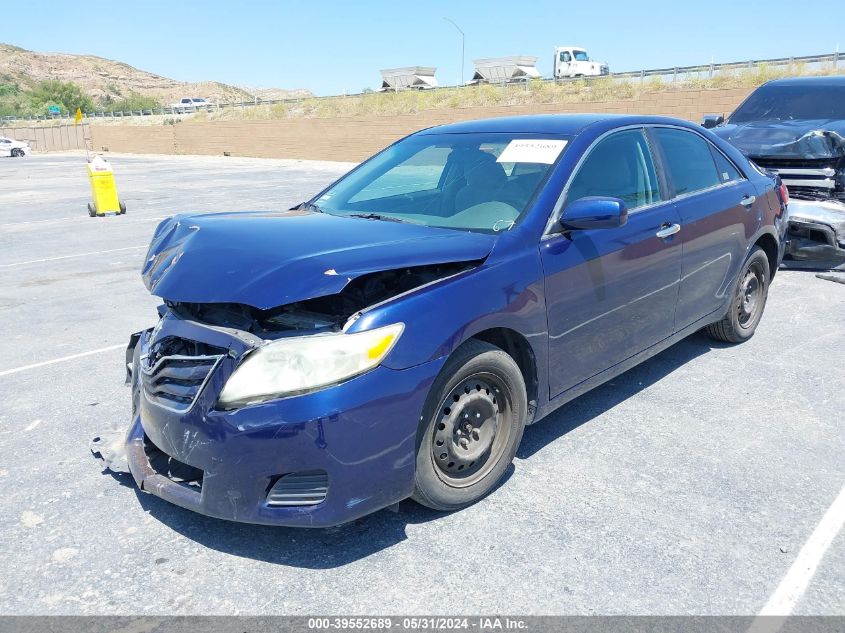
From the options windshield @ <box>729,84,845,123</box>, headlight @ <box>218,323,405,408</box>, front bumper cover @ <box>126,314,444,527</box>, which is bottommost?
front bumper cover @ <box>126,314,444,527</box>

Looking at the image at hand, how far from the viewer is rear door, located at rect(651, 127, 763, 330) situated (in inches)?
176

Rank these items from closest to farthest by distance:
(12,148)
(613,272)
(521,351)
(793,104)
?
(521,351)
(613,272)
(793,104)
(12,148)

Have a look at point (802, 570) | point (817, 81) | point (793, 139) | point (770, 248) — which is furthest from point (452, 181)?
point (817, 81)

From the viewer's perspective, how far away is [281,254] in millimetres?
2947

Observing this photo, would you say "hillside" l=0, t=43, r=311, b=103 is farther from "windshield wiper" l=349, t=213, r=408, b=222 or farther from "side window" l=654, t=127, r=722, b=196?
"windshield wiper" l=349, t=213, r=408, b=222

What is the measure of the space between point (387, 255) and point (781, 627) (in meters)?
1.95

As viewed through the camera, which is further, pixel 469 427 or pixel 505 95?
pixel 505 95

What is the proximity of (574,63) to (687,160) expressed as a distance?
128ft

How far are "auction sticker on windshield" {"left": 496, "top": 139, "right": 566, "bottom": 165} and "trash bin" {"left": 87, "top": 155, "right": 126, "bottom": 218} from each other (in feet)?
41.1

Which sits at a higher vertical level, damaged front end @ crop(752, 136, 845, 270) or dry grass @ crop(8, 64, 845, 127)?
dry grass @ crop(8, 64, 845, 127)

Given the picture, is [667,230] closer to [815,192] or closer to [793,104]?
[815,192]

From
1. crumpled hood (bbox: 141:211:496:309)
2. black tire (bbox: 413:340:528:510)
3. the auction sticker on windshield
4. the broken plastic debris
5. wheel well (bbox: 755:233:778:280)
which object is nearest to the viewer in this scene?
crumpled hood (bbox: 141:211:496:309)

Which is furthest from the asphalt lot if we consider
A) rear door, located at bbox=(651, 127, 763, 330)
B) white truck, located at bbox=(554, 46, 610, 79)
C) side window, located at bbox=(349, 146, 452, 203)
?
white truck, located at bbox=(554, 46, 610, 79)

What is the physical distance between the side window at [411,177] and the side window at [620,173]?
0.87m
